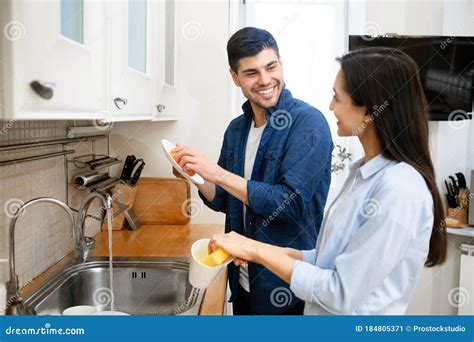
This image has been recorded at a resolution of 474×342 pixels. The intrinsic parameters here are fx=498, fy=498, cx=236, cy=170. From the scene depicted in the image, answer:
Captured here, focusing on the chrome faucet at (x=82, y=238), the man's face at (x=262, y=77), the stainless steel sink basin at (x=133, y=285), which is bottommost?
the stainless steel sink basin at (x=133, y=285)

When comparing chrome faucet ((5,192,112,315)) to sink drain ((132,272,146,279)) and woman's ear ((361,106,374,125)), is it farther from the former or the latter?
woman's ear ((361,106,374,125))

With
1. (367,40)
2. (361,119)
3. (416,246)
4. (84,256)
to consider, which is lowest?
(84,256)

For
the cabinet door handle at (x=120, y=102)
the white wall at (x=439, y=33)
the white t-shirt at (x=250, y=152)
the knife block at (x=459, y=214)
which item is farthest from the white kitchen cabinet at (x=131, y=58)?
the knife block at (x=459, y=214)

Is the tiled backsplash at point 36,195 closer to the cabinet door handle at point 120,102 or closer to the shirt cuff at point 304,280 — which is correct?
the cabinet door handle at point 120,102

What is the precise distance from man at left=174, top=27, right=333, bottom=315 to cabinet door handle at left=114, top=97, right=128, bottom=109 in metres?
0.12

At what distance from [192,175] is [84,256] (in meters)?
0.28

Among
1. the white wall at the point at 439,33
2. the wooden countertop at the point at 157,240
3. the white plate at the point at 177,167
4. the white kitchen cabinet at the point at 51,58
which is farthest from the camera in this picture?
the white wall at the point at 439,33

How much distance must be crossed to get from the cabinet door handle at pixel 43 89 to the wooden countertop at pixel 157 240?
0.56 meters

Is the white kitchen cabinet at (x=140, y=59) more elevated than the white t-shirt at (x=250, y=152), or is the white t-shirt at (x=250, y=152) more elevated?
the white kitchen cabinet at (x=140, y=59)

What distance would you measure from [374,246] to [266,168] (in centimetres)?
38

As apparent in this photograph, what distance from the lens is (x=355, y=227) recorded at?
600 millimetres

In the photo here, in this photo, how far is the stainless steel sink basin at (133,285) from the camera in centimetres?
101

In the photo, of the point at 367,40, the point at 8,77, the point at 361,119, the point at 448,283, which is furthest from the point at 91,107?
the point at 448,283

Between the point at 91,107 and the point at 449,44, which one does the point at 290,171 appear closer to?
the point at 91,107
